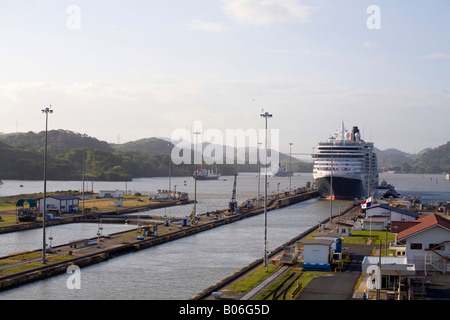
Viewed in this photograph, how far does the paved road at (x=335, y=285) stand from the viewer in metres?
22.6

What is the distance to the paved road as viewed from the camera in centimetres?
2264

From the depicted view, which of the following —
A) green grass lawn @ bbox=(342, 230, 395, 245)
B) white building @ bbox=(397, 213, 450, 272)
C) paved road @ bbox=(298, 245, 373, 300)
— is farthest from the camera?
green grass lawn @ bbox=(342, 230, 395, 245)

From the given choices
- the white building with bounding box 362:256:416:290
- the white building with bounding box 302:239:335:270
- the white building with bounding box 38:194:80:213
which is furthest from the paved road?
the white building with bounding box 38:194:80:213

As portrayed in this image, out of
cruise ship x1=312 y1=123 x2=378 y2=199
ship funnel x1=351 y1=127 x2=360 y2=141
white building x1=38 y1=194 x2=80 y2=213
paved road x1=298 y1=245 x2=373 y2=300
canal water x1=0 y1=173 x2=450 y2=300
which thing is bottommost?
canal water x1=0 y1=173 x2=450 y2=300

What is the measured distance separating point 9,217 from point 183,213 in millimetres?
22600

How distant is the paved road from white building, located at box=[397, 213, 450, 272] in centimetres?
304

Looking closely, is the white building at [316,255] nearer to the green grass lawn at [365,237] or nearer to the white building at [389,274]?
the white building at [389,274]

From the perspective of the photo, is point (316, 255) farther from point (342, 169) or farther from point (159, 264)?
point (342, 169)

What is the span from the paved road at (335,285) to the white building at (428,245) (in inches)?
120

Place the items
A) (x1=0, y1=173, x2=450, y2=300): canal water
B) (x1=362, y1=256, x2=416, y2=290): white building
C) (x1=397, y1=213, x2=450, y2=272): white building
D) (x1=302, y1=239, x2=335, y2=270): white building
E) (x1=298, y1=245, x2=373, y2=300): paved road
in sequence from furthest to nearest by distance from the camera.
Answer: (x1=302, y1=239, x2=335, y2=270): white building
(x1=397, y1=213, x2=450, y2=272): white building
(x1=0, y1=173, x2=450, y2=300): canal water
(x1=362, y1=256, x2=416, y2=290): white building
(x1=298, y1=245, x2=373, y2=300): paved road

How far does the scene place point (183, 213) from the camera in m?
70.9

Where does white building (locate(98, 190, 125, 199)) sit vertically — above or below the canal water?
above

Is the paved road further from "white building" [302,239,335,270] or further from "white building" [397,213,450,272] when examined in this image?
"white building" [397,213,450,272]

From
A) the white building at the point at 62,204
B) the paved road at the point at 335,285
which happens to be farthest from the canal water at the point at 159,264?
the white building at the point at 62,204
